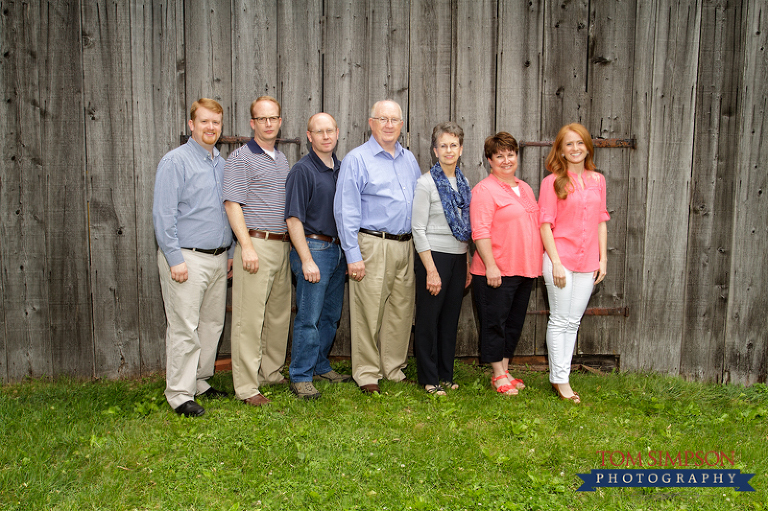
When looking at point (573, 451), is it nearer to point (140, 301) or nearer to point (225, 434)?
point (225, 434)

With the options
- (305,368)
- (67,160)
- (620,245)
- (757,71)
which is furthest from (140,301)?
(757,71)

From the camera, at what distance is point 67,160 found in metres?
3.91

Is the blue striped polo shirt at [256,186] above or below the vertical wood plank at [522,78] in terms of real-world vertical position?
below

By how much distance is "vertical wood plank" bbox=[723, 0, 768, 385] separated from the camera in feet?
13.0

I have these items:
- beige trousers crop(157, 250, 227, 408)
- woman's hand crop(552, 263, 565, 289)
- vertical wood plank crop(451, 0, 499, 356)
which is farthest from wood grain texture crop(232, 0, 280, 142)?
woman's hand crop(552, 263, 565, 289)

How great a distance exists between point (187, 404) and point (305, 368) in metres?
0.74

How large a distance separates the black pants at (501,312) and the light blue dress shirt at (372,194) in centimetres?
67

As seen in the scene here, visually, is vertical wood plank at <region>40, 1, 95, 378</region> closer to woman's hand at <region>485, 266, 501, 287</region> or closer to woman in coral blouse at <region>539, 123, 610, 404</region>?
woman's hand at <region>485, 266, 501, 287</region>

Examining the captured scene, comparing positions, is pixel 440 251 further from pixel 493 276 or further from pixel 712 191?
pixel 712 191

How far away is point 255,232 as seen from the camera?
3377 millimetres

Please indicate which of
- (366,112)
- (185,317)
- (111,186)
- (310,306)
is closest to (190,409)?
(185,317)

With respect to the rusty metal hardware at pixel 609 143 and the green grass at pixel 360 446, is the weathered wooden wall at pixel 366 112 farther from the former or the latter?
the green grass at pixel 360 446

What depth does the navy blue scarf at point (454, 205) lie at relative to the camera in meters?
3.43

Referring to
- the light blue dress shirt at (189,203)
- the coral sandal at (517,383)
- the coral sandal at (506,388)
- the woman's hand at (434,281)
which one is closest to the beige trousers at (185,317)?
the light blue dress shirt at (189,203)
